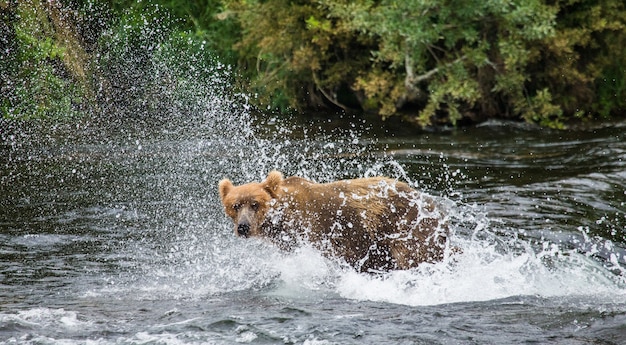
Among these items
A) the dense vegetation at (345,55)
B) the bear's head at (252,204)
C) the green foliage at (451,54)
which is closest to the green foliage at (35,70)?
the dense vegetation at (345,55)

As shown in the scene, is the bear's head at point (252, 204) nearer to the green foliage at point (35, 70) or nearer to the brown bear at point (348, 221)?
the brown bear at point (348, 221)

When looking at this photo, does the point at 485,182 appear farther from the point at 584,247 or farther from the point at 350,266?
the point at 350,266

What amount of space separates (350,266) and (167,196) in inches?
154

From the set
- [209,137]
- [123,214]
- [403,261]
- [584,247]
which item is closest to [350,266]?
[403,261]

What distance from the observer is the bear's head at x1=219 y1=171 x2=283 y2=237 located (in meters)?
7.01

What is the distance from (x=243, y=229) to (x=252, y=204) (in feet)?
0.73

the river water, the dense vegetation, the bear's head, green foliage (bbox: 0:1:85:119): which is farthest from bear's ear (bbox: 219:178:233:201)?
green foliage (bbox: 0:1:85:119)

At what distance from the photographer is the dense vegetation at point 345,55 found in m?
13.9

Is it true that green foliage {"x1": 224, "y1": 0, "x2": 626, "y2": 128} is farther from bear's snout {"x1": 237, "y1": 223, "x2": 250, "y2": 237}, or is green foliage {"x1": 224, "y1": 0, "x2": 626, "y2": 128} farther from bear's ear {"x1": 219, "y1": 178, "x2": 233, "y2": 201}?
bear's snout {"x1": 237, "y1": 223, "x2": 250, "y2": 237}

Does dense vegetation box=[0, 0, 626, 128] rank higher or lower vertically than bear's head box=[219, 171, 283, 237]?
higher

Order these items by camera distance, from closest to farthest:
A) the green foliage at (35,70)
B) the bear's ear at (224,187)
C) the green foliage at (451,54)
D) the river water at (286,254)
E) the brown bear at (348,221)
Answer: the river water at (286,254)
the brown bear at (348,221)
the bear's ear at (224,187)
the green foliage at (451,54)
the green foliage at (35,70)

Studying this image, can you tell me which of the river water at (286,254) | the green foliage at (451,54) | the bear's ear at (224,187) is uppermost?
the green foliage at (451,54)

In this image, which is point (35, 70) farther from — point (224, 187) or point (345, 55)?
point (224, 187)

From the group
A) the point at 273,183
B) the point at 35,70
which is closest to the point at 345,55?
the point at 35,70
